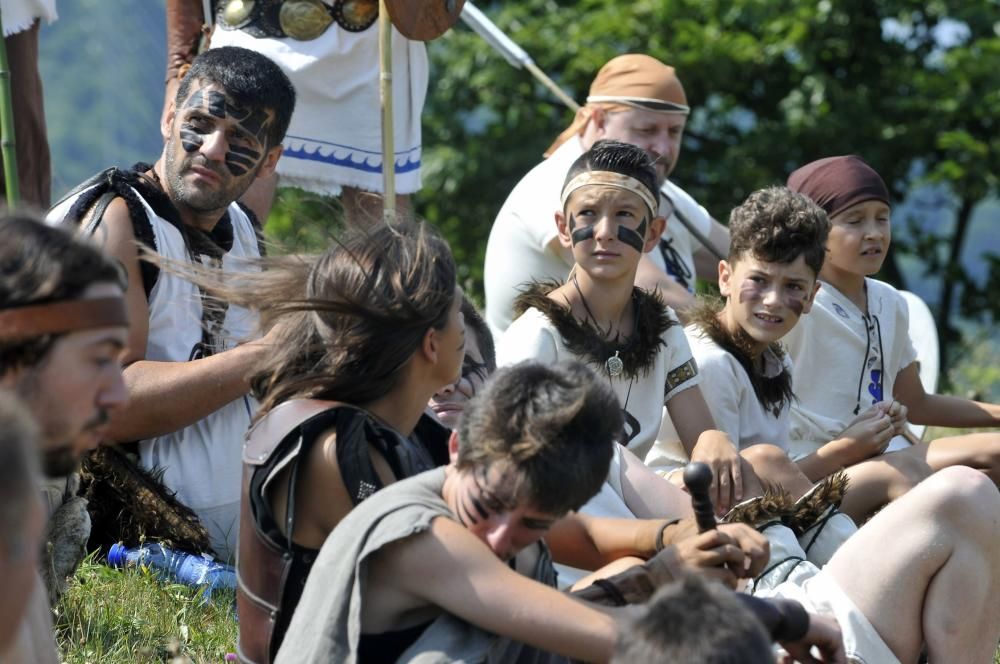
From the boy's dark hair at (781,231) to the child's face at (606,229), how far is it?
0.29 meters

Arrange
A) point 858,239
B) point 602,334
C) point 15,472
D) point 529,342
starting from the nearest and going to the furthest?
1. point 15,472
2. point 529,342
3. point 602,334
4. point 858,239

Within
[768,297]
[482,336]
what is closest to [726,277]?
[768,297]

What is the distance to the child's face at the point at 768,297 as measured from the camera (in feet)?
15.4

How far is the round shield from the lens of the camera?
4996 mm

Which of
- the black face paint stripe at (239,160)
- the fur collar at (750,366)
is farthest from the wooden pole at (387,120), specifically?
the fur collar at (750,366)

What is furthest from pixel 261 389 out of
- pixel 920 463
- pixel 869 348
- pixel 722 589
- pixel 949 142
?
pixel 949 142

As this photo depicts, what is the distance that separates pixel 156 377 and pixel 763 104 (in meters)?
11.1

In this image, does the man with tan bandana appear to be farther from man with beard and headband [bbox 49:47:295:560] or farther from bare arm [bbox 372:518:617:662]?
bare arm [bbox 372:518:617:662]

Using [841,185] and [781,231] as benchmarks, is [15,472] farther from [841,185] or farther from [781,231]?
[841,185]

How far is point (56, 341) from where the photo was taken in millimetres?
2316

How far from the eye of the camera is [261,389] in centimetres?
318

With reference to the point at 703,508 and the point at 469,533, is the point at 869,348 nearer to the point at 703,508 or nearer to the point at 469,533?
the point at 703,508

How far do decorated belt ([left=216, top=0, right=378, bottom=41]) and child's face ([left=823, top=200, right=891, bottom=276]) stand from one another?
1.91m

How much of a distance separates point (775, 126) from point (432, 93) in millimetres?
3319
